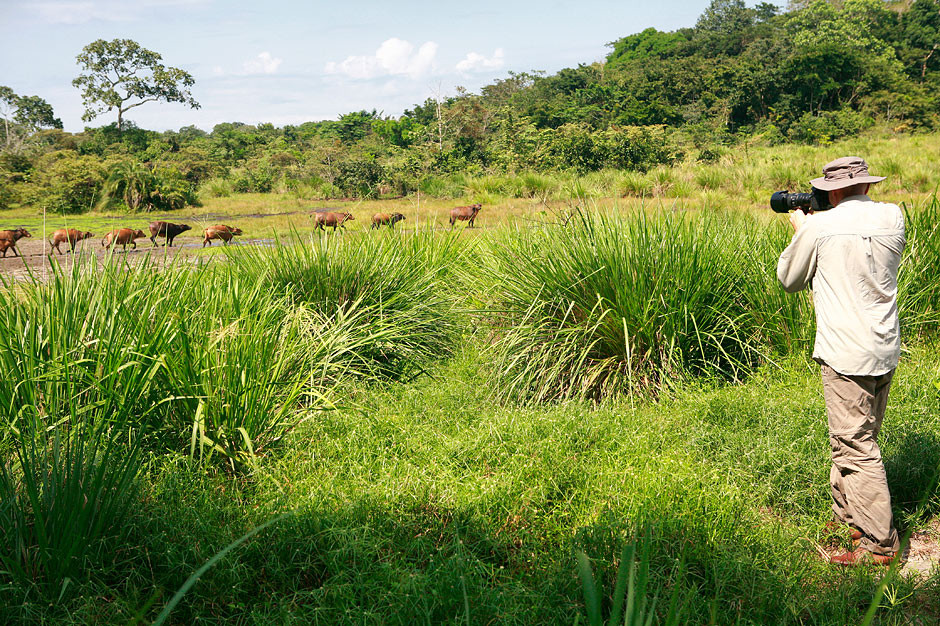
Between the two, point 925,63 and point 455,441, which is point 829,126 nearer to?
point 925,63

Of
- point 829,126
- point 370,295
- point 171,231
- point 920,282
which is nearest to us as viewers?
point 920,282

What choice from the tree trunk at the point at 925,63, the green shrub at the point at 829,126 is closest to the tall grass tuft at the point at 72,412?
the green shrub at the point at 829,126

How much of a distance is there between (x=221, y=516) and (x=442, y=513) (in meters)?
0.96

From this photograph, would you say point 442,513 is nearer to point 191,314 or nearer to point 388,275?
point 191,314

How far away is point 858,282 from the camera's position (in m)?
2.66

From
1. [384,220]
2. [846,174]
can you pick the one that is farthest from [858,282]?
[384,220]

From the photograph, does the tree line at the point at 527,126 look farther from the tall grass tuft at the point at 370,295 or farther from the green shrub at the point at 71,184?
the tall grass tuft at the point at 370,295

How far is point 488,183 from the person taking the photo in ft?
63.4

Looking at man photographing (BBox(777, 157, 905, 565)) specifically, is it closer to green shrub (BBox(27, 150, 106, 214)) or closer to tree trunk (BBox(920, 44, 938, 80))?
green shrub (BBox(27, 150, 106, 214))

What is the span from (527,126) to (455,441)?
92.5 feet

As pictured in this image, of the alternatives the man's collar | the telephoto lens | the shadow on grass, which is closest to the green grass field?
the shadow on grass

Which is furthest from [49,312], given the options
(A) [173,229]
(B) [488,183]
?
(B) [488,183]

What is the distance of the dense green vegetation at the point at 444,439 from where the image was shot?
227cm

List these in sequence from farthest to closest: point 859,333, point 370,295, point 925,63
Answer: point 925,63, point 370,295, point 859,333
